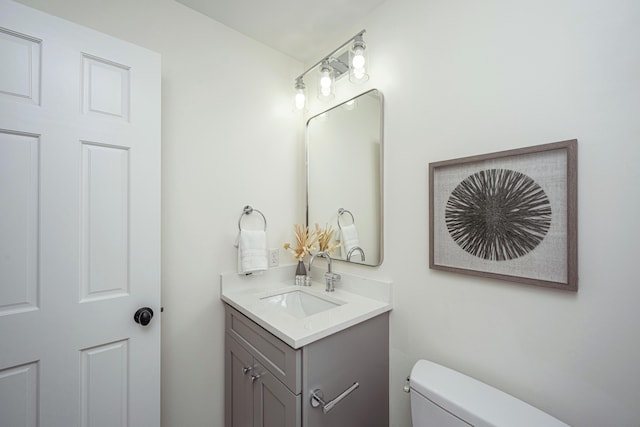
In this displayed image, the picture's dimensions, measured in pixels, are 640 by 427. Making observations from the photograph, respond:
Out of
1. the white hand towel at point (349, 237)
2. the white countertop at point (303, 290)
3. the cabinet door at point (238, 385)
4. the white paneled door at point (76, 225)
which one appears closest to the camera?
the white paneled door at point (76, 225)

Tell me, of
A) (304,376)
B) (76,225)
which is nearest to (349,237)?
(304,376)

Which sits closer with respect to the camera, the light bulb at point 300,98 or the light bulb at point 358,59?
the light bulb at point 358,59

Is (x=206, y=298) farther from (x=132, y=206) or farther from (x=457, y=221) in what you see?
(x=457, y=221)

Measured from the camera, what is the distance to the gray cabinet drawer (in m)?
0.92

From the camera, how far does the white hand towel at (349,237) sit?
1.47 m

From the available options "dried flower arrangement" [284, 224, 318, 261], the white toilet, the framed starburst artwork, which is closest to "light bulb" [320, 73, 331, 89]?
the framed starburst artwork

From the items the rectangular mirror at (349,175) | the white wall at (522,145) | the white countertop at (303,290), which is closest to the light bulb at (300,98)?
the rectangular mirror at (349,175)

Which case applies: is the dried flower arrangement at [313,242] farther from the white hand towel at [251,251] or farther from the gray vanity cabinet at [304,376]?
the gray vanity cabinet at [304,376]

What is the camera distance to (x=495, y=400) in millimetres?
844

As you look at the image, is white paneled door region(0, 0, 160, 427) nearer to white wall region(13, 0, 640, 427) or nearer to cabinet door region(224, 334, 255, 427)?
white wall region(13, 0, 640, 427)

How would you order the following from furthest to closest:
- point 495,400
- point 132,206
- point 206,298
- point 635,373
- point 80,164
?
point 206,298 < point 132,206 < point 80,164 < point 495,400 < point 635,373

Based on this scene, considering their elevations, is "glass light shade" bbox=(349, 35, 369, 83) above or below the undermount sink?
above

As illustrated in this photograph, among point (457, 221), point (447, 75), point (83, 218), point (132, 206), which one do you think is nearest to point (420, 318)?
point (457, 221)

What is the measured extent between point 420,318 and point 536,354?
0.41 metres
